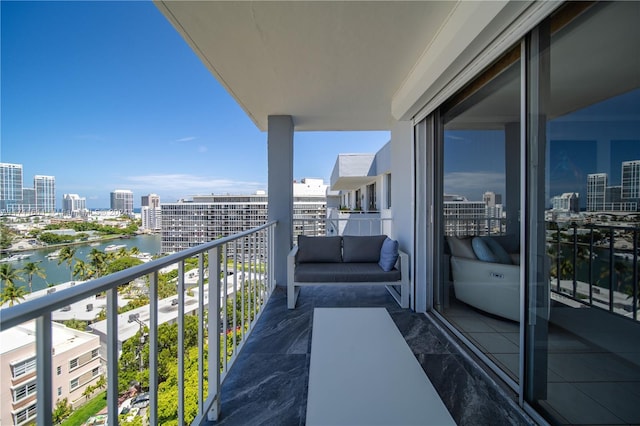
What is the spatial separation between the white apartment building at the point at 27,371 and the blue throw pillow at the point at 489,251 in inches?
82.8

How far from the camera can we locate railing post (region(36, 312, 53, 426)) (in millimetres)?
586

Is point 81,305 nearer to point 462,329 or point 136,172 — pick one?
point 462,329

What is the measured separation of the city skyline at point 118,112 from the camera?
25.3 ft

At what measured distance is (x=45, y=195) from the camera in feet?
15.8

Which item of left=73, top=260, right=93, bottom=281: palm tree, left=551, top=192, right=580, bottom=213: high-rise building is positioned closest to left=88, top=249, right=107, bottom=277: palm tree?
left=73, top=260, right=93, bottom=281: palm tree

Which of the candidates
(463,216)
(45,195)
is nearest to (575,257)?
(463,216)

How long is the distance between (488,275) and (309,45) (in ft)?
7.29

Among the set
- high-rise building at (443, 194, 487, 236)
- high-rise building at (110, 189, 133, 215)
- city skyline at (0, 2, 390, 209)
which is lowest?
high-rise building at (443, 194, 487, 236)

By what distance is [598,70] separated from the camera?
3.80 ft

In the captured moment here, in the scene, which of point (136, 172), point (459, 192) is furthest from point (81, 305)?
point (136, 172)

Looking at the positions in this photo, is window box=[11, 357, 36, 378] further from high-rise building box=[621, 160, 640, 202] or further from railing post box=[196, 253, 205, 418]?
high-rise building box=[621, 160, 640, 202]

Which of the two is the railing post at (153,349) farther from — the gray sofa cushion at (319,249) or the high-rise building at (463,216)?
the gray sofa cushion at (319,249)

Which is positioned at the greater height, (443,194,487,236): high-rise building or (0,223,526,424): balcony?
(443,194,487,236): high-rise building

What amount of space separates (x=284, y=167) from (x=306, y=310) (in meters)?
Answer: 1.94
